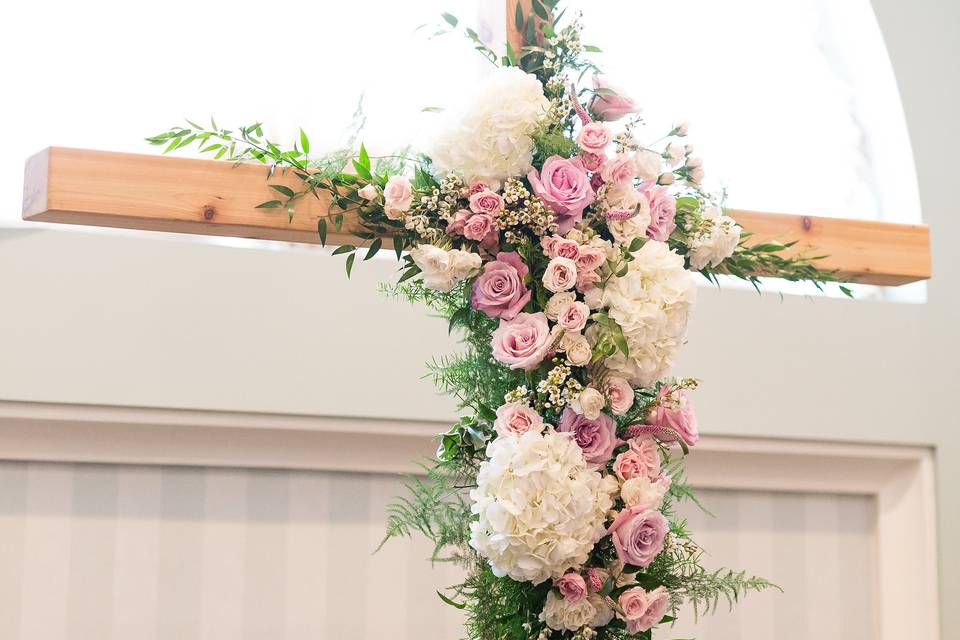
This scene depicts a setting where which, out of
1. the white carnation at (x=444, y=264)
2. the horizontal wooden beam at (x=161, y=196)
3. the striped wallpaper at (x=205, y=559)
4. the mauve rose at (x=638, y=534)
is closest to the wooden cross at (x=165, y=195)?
the horizontal wooden beam at (x=161, y=196)

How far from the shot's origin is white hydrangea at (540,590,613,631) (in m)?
1.22

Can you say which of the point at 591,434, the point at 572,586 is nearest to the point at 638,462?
the point at 591,434

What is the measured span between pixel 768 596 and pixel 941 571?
0.43 metres

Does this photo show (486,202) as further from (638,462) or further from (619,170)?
(638,462)

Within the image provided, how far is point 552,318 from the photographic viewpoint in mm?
1269

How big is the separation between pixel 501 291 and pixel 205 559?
1.20 m

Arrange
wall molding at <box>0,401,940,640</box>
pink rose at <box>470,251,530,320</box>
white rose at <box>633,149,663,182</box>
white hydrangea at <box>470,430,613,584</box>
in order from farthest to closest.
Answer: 1. wall molding at <box>0,401,940,640</box>
2. white rose at <box>633,149,663,182</box>
3. pink rose at <box>470,251,530,320</box>
4. white hydrangea at <box>470,430,613,584</box>

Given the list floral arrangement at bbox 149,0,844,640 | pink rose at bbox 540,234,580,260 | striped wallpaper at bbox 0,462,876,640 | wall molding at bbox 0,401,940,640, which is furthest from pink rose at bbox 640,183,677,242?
striped wallpaper at bbox 0,462,876,640

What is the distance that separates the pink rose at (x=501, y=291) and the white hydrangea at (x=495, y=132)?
0.41 ft

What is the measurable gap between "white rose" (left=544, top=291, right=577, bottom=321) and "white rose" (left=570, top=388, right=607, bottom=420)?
3.8 inches

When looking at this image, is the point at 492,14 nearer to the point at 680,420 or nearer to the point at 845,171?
the point at 680,420

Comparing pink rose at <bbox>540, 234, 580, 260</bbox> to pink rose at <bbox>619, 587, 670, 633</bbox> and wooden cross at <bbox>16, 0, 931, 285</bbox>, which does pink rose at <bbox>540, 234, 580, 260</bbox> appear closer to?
wooden cross at <bbox>16, 0, 931, 285</bbox>

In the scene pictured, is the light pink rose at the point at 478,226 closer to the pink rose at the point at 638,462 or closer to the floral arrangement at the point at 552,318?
the floral arrangement at the point at 552,318

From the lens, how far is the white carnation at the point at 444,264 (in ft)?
4.20
